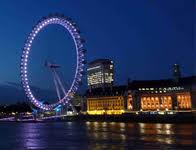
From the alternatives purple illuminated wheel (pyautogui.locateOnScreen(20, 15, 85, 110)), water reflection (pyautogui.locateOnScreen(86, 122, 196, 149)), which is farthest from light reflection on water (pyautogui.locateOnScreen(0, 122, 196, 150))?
purple illuminated wheel (pyautogui.locateOnScreen(20, 15, 85, 110))

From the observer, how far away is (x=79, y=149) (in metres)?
28.7

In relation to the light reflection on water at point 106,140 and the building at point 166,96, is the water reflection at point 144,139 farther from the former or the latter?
the building at point 166,96

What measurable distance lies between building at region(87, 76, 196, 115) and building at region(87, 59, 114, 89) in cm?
3546

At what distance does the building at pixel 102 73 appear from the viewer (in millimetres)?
174875

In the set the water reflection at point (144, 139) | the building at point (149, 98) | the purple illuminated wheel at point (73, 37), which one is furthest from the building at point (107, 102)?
the water reflection at point (144, 139)

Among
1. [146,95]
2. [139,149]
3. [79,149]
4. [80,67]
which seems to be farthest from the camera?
[146,95]

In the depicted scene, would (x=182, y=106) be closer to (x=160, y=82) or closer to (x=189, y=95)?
(x=189, y=95)

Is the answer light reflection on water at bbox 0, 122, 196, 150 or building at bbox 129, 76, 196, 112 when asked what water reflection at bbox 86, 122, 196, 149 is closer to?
light reflection on water at bbox 0, 122, 196, 150

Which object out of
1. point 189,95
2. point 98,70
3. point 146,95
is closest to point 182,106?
point 189,95

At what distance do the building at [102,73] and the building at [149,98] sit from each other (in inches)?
1396

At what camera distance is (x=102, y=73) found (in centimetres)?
17425

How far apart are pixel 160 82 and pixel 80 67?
62688mm

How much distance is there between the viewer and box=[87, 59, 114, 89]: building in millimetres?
174875

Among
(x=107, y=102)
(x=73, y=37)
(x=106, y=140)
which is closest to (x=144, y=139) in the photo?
(x=106, y=140)
